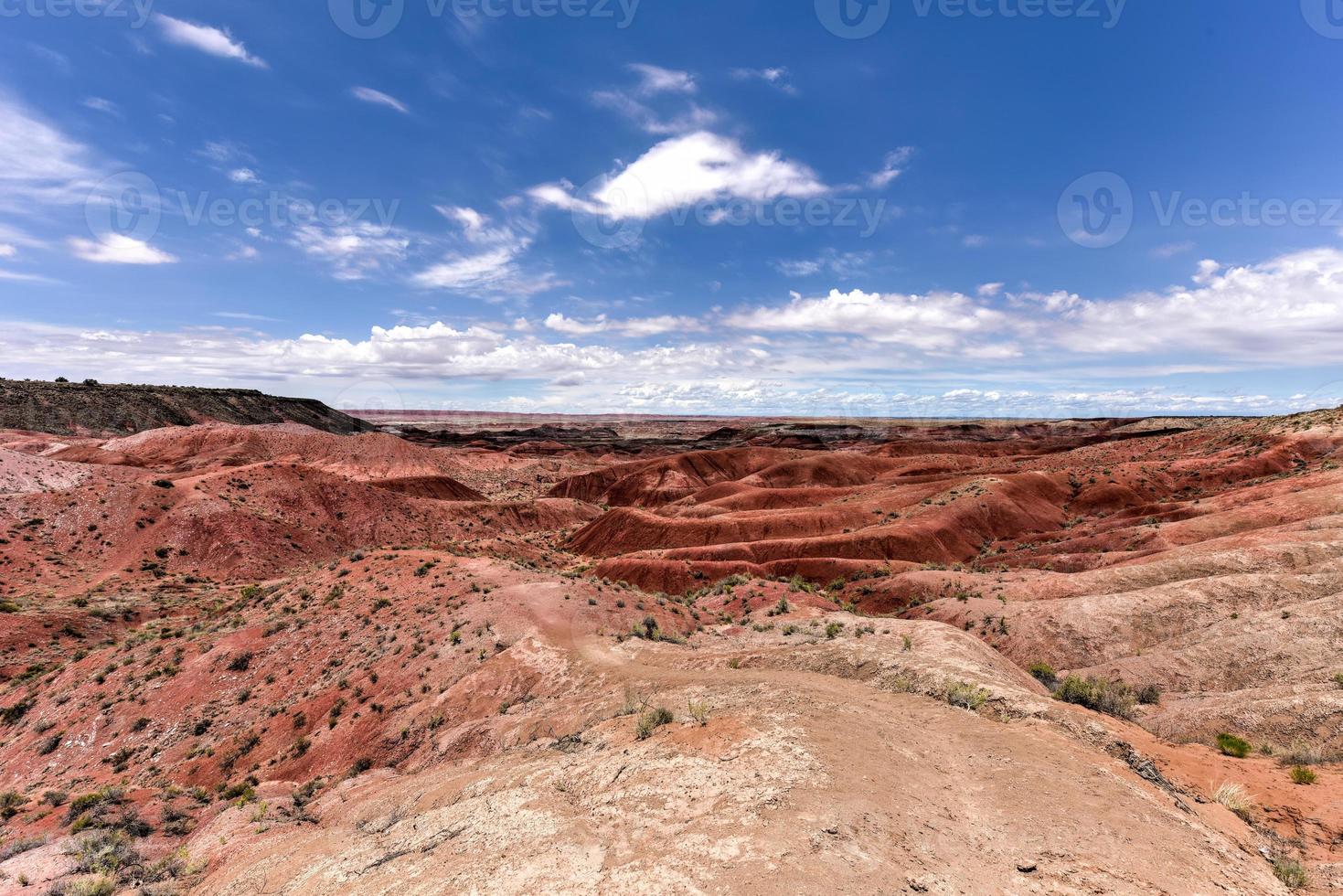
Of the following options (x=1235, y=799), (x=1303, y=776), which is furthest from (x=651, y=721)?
(x=1303, y=776)

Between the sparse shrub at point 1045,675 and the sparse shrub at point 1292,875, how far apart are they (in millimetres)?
11218

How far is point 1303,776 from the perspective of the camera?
10.0 m

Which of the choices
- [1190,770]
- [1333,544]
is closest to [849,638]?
[1190,770]

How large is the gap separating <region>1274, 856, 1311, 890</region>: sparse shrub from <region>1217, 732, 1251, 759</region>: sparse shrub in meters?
5.62

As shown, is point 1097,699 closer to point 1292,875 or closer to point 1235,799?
point 1235,799

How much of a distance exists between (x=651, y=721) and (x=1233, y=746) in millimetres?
12377

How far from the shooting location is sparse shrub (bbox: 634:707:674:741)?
1050 cm

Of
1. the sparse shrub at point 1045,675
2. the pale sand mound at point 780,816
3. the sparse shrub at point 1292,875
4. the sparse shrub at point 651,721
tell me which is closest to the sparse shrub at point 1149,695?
the sparse shrub at point 1045,675

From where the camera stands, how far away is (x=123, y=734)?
18344mm

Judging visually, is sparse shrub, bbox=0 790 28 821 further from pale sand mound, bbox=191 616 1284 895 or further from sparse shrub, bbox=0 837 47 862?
pale sand mound, bbox=191 616 1284 895

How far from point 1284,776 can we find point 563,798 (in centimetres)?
1307

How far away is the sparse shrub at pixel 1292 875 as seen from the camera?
706 centimetres

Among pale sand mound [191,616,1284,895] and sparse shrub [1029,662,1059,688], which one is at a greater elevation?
pale sand mound [191,616,1284,895]

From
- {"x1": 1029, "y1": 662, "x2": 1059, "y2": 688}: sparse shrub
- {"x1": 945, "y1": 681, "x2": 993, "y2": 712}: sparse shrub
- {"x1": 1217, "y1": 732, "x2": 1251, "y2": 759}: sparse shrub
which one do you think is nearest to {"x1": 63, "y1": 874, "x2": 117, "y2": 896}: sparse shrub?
{"x1": 945, "y1": 681, "x2": 993, "y2": 712}: sparse shrub
